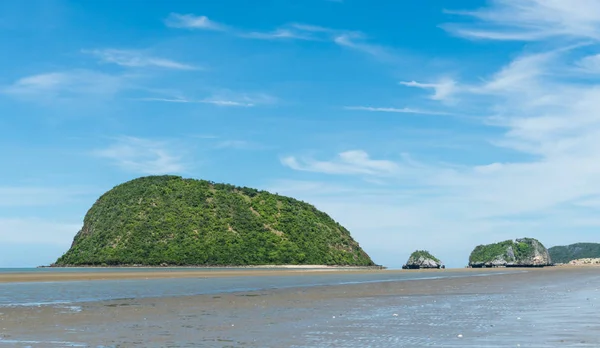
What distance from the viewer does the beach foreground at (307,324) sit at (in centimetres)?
1702

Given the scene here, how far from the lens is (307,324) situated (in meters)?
21.6

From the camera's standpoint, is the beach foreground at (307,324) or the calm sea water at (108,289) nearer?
the beach foreground at (307,324)

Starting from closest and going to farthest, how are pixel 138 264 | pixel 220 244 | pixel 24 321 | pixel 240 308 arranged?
pixel 24 321 < pixel 240 308 < pixel 138 264 < pixel 220 244

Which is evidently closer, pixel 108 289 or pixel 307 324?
pixel 307 324

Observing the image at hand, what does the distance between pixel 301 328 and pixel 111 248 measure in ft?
615

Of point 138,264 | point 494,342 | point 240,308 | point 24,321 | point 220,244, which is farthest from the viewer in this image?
point 220,244

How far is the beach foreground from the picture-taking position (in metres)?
17.0

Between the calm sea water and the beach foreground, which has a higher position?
the calm sea water

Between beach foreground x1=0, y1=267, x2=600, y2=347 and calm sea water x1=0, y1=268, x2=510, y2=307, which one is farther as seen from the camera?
calm sea water x1=0, y1=268, x2=510, y2=307

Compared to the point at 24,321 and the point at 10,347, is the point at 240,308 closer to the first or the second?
the point at 24,321

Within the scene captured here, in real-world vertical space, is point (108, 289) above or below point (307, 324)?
above

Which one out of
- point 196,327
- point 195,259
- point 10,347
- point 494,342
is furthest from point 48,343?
point 195,259

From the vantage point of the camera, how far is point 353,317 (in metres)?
23.9

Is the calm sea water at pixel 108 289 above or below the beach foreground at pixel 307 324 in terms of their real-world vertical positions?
above
